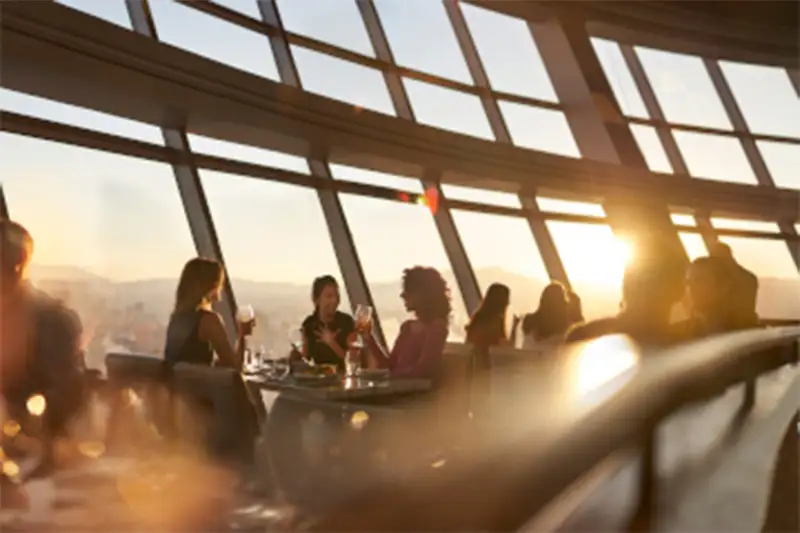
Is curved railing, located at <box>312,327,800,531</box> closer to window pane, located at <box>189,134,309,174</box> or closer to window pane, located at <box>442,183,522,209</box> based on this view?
window pane, located at <box>189,134,309,174</box>

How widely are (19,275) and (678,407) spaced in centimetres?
265

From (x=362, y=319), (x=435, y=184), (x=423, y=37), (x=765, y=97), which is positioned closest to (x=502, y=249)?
(x=435, y=184)

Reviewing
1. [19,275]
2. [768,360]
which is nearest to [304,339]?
[19,275]

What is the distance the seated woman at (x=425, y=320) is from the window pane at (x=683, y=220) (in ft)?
27.7

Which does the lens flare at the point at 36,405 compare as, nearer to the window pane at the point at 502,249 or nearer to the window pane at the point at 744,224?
the window pane at the point at 502,249

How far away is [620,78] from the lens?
11.4 m

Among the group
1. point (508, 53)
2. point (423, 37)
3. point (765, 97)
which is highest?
point (423, 37)

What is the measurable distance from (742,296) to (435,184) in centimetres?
603

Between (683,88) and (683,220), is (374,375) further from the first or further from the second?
(683,88)

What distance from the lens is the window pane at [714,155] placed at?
11102 millimetres

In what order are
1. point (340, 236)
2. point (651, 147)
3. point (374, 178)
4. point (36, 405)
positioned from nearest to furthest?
1. point (36, 405)
2. point (340, 236)
3. point (374, 178)
4. point (651, 147)

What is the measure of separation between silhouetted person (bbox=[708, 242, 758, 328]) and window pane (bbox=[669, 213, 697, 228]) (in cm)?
831

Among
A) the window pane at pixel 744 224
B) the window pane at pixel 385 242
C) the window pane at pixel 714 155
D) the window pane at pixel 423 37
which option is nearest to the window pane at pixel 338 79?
the window pane at pixel 423 37

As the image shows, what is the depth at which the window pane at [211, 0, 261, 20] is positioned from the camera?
722cm
